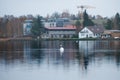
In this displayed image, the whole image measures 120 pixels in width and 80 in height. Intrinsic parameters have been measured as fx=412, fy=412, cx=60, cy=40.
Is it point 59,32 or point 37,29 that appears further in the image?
point 59,32

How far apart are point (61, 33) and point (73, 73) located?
28.2 m

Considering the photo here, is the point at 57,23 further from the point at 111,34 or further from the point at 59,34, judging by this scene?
the point at 111,34

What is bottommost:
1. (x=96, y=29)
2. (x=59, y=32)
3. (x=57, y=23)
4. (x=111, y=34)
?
(x=111, y=34)

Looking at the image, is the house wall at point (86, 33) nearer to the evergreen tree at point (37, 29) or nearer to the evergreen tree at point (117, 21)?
the evergreen tree at point (117, 21)

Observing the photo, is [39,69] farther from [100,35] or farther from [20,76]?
[100,35]

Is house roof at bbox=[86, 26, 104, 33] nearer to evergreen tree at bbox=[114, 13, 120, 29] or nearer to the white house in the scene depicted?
the white house

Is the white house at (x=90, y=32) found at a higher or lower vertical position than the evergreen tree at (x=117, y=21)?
lower

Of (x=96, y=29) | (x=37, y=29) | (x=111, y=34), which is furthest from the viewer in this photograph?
(x=96, y=29)

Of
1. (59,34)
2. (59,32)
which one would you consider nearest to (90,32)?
(59,34)

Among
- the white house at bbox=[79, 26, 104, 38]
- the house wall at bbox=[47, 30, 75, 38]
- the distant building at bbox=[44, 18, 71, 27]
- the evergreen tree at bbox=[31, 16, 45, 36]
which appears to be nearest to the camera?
the evergreen tree at bbox=[31, 16, 45, 36]

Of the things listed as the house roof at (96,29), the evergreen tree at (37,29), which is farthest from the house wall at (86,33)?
the evergreen tree at (37,29)

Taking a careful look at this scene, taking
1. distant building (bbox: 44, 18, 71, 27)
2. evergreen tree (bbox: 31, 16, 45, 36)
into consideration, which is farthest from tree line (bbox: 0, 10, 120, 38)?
distant building (bbox: 44, 18, 71, 27)

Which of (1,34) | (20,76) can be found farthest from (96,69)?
(1,34)

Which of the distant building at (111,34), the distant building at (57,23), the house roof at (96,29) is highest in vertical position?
the distant building at (57,23)
